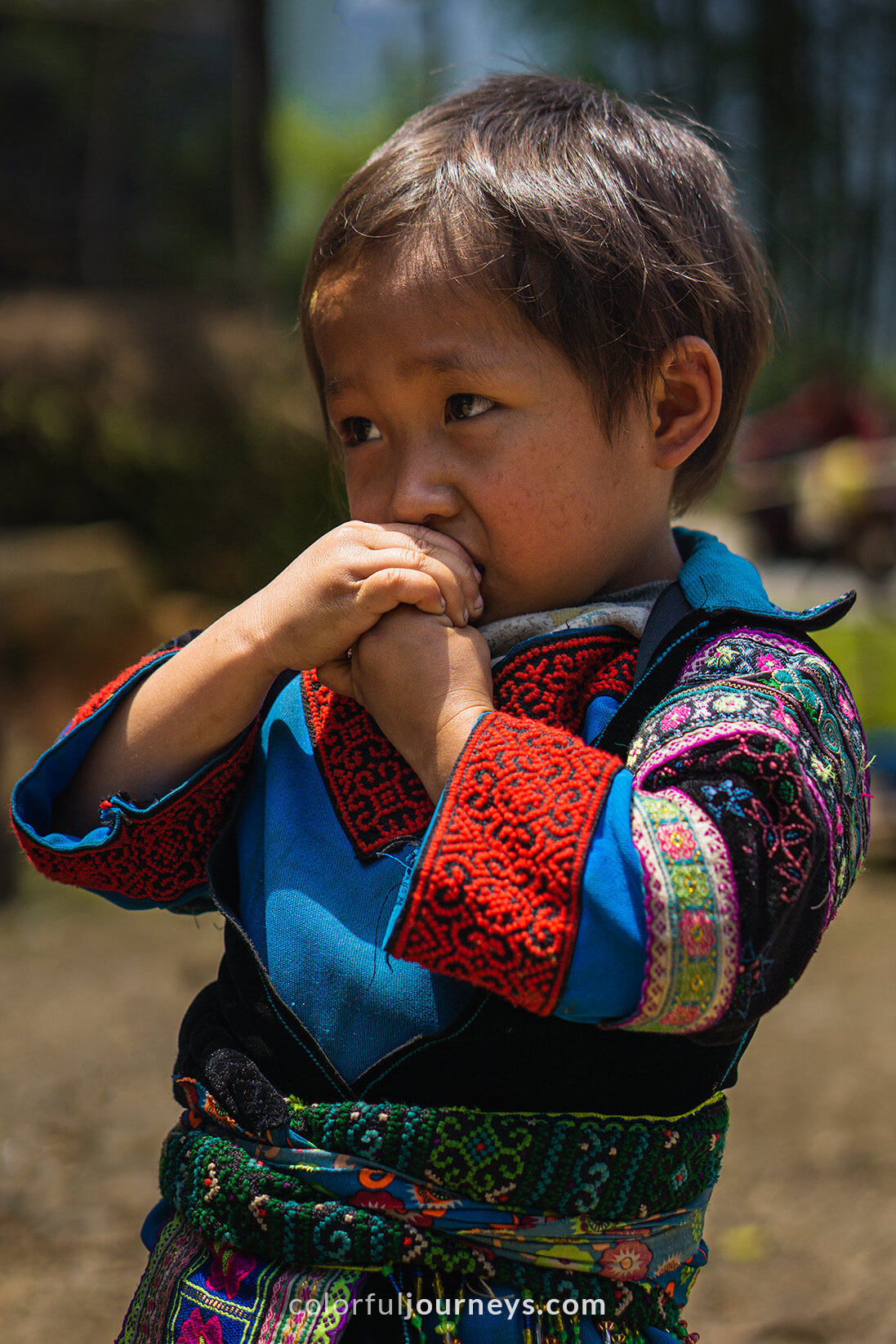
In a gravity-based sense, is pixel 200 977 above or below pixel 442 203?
below

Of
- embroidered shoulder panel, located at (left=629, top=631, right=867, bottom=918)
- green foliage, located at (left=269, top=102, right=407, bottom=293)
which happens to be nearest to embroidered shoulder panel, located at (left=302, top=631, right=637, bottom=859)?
embroidered shoulder panel, located at (left=629, top=631, right=867, bottom=918)

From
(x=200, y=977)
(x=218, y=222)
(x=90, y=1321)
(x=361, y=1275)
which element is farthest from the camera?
(x=218, y=222)

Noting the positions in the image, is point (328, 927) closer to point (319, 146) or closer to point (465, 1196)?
point (465, 1196)

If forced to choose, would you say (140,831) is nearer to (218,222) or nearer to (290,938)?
(290,938)

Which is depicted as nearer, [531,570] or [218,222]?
[531,570]

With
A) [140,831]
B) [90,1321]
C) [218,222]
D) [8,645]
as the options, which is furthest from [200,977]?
[218,222]

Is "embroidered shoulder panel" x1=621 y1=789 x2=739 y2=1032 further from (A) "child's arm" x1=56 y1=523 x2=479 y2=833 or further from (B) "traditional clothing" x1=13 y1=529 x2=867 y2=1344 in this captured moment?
(A) "child's arm" x1=56 y1=523 x2=479 y2=833

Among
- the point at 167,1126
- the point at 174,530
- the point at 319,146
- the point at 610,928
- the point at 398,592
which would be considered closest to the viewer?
the point at 610,928

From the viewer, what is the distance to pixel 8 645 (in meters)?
6.04

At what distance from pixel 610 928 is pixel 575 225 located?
68 centimetres

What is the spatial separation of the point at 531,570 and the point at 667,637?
0.50 ft

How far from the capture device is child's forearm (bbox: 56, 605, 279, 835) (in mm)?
1224

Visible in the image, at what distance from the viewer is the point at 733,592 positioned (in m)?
1.20

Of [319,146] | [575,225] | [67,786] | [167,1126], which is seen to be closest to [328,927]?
[67,786]
